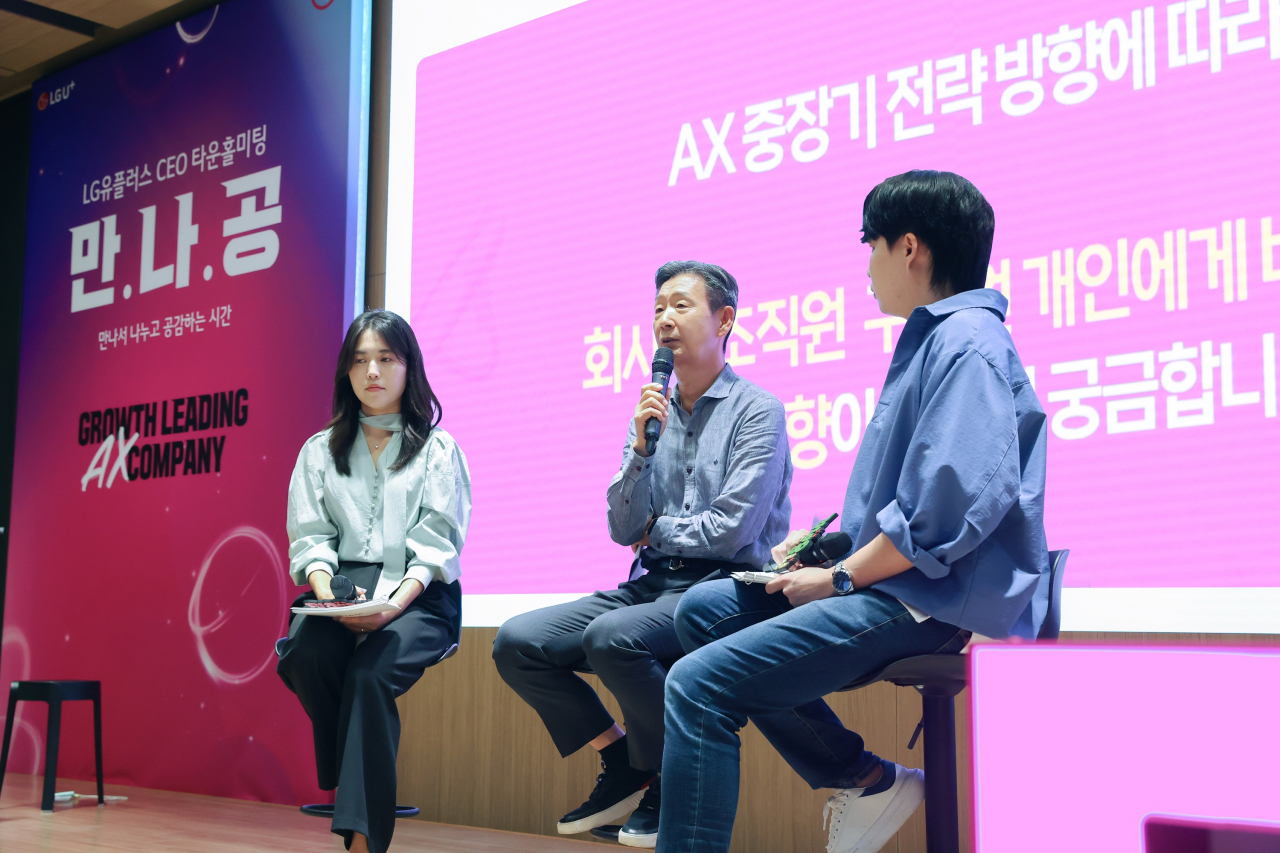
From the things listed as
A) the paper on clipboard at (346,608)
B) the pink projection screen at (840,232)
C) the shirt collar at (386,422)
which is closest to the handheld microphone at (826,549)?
the pink projection screen at (840,232)

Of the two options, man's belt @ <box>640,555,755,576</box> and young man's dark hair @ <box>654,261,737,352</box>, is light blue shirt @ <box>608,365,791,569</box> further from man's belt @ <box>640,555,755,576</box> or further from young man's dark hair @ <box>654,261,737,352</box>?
young man's dark hair @ <box>654,261,737,352</box>

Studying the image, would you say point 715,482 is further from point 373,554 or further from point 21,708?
point 21,708

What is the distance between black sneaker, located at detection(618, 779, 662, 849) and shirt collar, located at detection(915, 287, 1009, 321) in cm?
109

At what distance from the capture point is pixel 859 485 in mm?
1574

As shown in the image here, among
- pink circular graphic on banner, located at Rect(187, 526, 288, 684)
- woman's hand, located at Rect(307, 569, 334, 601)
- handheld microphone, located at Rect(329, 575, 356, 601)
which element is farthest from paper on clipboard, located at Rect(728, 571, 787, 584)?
pink circular graphic on banner, located at Rect(187, 526, 288, 684)

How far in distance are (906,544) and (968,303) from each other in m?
0.38

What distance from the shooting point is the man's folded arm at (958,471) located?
1370 mm

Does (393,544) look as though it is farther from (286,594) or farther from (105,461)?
(105,461)

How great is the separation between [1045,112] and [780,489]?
0.97 metres

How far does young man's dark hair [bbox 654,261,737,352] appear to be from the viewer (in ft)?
7.52

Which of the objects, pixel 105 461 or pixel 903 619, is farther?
pixel 105 461

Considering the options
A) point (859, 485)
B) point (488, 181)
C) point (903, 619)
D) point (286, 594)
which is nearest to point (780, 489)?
point (859, 485)

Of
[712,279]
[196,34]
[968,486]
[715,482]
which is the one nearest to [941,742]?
[968,486]

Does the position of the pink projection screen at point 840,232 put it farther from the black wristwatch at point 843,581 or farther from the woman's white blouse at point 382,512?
the black wristwatch at point 843,581
